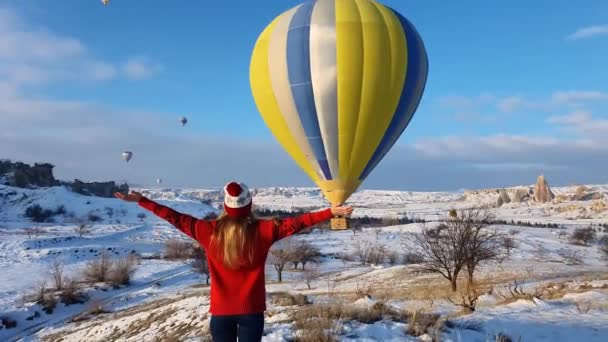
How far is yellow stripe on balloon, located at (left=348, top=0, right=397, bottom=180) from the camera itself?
40.3 feet

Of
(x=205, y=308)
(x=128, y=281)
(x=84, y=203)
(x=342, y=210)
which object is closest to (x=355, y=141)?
(x=342, y=210)

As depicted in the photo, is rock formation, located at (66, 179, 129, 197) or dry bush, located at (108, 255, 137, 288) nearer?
dry bush, located at (108, 255, 137, 288)

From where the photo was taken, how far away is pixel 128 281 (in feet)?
137

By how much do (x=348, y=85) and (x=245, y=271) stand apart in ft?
28.5

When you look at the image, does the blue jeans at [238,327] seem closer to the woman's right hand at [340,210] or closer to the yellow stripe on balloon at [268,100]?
the woman's right hand at [340,210]

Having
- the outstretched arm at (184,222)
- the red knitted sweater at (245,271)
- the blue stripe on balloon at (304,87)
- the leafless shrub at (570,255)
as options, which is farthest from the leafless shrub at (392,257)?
the outstretched arm at (184,222)

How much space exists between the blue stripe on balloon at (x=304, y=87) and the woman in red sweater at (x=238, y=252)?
7.94 m

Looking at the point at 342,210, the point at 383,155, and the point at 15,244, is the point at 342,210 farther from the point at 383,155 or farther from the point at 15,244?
the point at 15,244

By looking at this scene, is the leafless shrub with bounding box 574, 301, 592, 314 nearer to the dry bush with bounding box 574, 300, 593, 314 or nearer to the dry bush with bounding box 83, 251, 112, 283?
the dry bush with bounding box 574, 300, 593, 314

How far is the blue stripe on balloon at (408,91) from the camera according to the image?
42.7 feet

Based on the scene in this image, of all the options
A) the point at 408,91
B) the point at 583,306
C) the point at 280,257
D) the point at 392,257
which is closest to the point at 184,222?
the point at 408,91

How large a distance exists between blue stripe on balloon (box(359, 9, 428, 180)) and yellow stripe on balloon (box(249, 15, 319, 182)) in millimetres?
2024

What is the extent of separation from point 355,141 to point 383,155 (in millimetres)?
1390

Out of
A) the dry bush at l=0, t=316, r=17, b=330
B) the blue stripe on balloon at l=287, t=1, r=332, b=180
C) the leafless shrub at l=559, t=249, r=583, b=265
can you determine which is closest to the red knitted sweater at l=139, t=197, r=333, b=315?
the blue stripe on balloon at l=287, t=1, r=332, b=180
